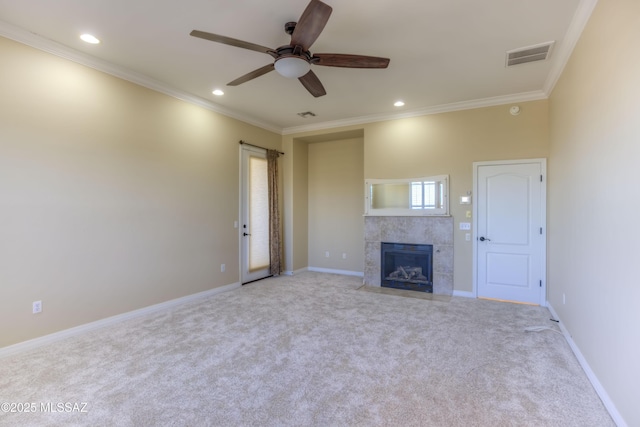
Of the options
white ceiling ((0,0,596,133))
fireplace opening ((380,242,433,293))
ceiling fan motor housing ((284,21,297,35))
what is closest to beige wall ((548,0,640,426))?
white ceiling ((0,0,596,133))

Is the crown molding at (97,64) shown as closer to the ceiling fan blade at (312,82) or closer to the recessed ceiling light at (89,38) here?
the recessed ceiling light at (89,38)

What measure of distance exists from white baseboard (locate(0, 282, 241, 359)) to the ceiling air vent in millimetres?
5109

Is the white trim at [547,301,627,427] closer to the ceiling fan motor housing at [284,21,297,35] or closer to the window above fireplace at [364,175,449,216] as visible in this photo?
the window above fireplace at [364,175,449,216]

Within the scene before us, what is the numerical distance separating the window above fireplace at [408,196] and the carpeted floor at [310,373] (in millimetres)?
1778

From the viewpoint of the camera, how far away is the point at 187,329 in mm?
3482

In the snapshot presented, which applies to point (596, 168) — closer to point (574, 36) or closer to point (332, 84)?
point (574, 36)

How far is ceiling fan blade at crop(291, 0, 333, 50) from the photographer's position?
80.9 inches

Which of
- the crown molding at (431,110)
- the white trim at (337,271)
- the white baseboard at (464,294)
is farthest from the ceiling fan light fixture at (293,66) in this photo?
the white trim at (337,271)

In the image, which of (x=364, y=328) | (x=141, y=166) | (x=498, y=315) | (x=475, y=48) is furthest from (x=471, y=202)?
(x=141, y=166)

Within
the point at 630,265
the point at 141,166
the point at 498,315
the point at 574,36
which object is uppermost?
the point at 574,36

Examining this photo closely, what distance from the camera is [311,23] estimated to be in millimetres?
2215

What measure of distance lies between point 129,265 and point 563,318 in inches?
203

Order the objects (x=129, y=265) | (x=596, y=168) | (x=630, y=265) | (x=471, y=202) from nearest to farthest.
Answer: (x=630, y=265) < (x=596, y=168) < (x=129, y=265) < (x=471, y=202)

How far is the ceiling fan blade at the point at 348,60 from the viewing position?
2.69 m
